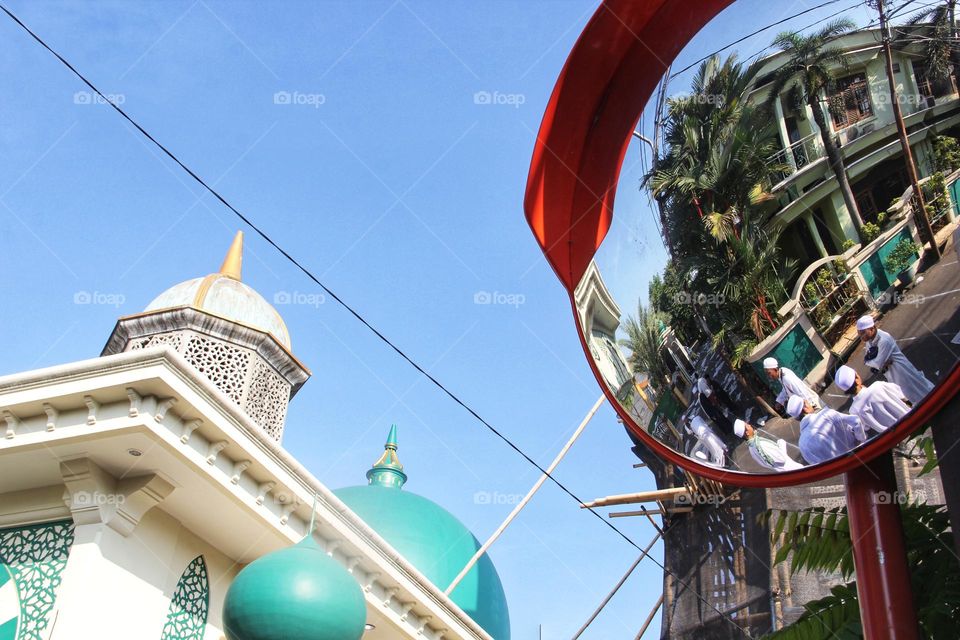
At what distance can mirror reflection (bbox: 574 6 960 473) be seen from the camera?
6.27 ft

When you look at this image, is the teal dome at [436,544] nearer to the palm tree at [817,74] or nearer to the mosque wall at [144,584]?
the mosque wall at [144,584]

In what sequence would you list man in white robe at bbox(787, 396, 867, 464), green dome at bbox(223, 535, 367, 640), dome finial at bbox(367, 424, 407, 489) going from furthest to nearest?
dome finial at bbox(367, 424, 407, 489) → green dome at bbox(223, 535, 367, 640) → man in white robe at bbox(787, 396, 867, 464)

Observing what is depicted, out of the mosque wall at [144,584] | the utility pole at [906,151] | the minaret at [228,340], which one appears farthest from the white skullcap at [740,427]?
the minaret at [228,340]

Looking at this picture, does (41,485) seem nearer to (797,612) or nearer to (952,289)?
(952,289)

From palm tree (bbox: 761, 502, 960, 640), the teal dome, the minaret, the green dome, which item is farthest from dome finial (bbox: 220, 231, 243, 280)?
palm tree (bbox: 761, 502, 960, 640)

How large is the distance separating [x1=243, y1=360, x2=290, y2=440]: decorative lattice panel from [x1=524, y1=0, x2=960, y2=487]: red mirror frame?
7048 mm

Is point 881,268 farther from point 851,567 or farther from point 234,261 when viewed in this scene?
point 234,261

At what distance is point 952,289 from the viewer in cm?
183

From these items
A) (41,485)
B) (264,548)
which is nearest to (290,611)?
(264,548)

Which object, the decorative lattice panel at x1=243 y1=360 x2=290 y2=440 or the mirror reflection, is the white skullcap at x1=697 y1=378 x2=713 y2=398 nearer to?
the mirror reflection

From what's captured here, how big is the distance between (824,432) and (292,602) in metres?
3.85

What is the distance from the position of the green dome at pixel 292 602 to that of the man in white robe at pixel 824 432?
3.79 meters

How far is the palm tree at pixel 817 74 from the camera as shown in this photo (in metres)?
2.06

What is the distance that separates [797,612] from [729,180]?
30.2ft
